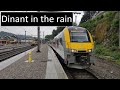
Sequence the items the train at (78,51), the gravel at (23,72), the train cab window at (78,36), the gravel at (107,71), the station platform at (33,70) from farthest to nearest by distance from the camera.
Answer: the train cab window at (78,36)
the train at (78,51)
the gravel at (107,71)
the gravel at (23,72)
the station platform at (33,70)

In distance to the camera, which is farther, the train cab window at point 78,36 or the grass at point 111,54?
the grass at point 111,54

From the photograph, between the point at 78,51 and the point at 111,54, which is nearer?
the point at 78,51

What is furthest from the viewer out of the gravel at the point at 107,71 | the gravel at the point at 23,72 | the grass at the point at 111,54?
the grass at the point at 111,54

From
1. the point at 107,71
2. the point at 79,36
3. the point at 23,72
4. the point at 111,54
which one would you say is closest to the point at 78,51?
the point at 79,36

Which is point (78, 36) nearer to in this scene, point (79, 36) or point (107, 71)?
point (79, 36)

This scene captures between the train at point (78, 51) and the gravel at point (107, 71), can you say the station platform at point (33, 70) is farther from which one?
the gravel at point (107, 71)

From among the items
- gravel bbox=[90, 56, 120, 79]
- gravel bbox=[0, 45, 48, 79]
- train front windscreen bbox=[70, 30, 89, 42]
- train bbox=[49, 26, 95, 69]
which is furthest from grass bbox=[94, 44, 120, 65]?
gravel bbox=[0, 45, 48, 79]

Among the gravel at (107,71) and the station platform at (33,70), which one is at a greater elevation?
the station platform at (33,70)

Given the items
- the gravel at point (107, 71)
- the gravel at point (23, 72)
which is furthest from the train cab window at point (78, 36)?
the gravel at point (23, 72)

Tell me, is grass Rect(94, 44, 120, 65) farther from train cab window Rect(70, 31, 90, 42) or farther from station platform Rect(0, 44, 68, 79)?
station platform Rect(0, 44, 68, 79)

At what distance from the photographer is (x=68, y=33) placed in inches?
642
